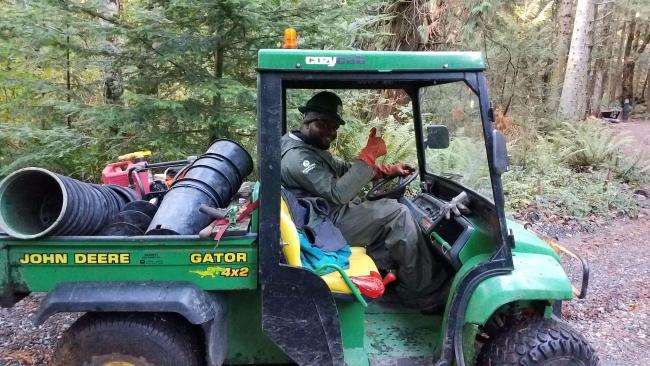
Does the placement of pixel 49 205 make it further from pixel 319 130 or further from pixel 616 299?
pixel 616 299

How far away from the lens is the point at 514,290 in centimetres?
275

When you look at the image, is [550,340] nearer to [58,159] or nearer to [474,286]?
[474,286]

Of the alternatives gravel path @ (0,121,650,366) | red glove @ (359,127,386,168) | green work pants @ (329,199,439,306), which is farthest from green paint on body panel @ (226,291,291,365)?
gravel path @ (0,121,650,366)

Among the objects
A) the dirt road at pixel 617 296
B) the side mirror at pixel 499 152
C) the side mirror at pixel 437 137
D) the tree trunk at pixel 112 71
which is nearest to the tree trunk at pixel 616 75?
the dirt road at pixel 617 296

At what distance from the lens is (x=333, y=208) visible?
12.4ft

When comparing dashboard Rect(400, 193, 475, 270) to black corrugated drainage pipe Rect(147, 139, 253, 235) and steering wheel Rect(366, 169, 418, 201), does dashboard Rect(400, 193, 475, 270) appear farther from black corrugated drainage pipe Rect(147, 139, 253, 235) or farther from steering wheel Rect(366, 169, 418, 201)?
black corrugated drainage pipe Rect(147, 139, 253, 235)

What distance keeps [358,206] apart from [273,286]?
1.34 meters

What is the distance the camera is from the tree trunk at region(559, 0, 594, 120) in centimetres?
1211

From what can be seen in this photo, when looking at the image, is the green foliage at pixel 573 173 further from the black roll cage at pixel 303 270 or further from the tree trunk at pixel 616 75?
the tree trunk at pixel 616 75

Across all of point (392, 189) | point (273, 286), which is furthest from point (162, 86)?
point (273, 286)

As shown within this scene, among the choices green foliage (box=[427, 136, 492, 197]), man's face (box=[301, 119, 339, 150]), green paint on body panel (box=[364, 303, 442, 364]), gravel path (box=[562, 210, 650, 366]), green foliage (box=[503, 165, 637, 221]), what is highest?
man's face (box=[301, 119, 339, 150])

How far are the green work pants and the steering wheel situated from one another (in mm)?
344

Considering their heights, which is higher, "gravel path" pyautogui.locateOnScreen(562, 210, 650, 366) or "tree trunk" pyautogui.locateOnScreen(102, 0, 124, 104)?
"tree trunk" pyautogui.locateOnScreen(102, 0, 124, 104)

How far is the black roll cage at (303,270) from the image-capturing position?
257cm
